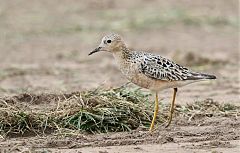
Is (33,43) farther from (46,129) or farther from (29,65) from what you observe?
(46,129)

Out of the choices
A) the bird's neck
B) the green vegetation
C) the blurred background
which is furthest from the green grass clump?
the blurred background

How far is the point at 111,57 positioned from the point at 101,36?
5.99ft

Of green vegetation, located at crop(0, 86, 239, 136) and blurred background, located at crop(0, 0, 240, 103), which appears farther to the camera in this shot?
blurred background, located at crop(0, 0, 240, 103)

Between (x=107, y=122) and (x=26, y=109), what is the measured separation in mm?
926

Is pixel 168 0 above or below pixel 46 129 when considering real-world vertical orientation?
above

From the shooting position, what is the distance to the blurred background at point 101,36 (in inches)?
514

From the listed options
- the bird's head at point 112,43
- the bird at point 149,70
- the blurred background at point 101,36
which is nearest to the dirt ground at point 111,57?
the blurred background at point 101,36

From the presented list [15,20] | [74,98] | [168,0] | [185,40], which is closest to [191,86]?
[74,98]

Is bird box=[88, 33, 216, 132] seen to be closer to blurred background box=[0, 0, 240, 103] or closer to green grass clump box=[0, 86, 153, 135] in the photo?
green grass clump box=[0, 86, 153, 135]

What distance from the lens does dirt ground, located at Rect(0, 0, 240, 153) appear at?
8664 mm

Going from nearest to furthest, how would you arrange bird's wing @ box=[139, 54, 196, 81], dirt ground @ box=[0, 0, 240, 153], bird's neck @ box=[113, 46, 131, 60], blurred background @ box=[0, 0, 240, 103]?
1. dirt ground @ box=[0, 0, 240, 153]
2. bird's wing @ box=[139, 54, 196, 81]
3. bird's neck @ box=[113, 46, 131, 60]
4. blurred background @ box=[0, 0, 240, 103]

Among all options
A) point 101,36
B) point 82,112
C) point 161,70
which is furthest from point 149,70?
point 101,36

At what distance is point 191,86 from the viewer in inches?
499

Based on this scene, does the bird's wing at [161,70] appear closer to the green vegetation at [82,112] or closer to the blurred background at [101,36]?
the green vegetation at [82,112]
